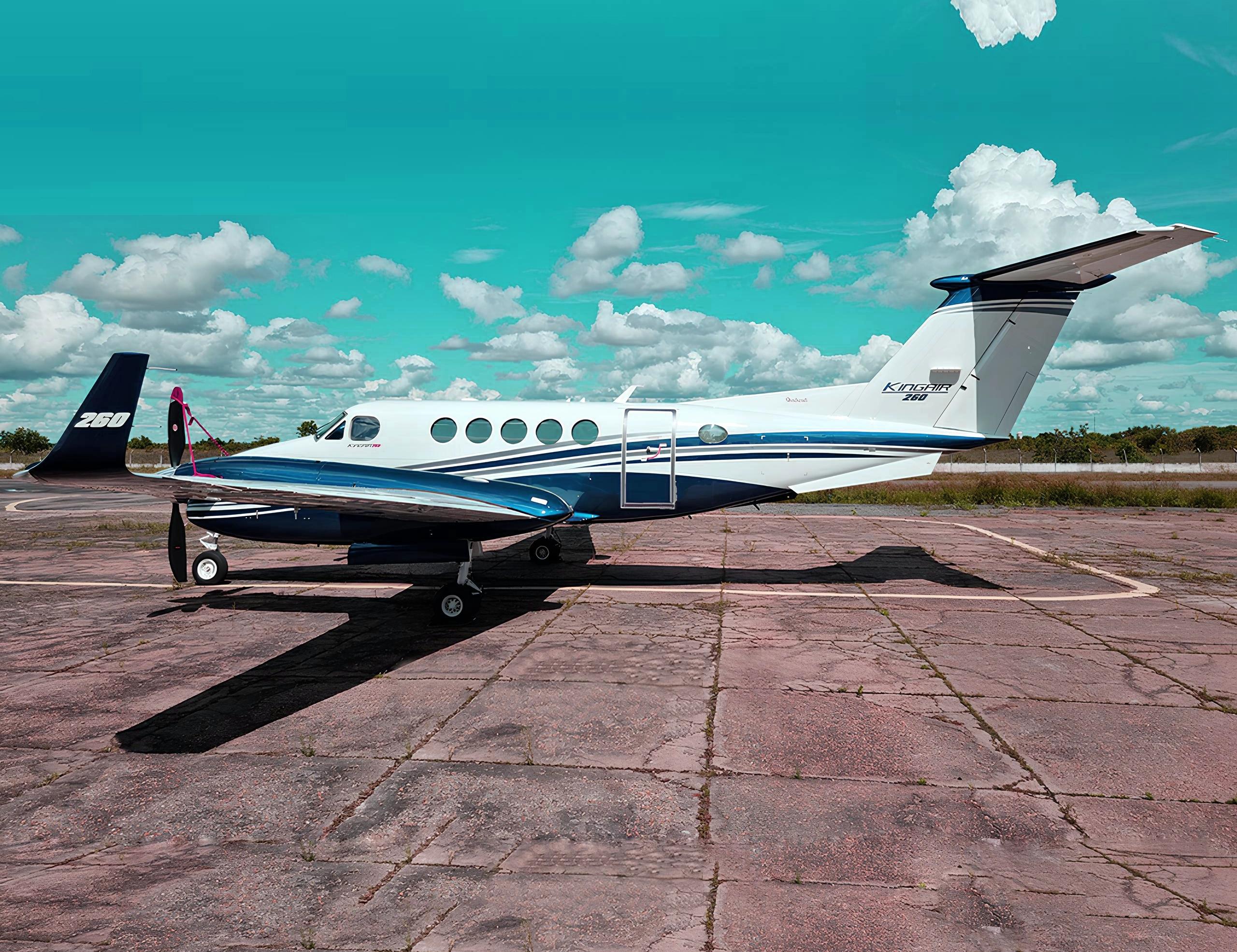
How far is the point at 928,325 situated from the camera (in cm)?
1245

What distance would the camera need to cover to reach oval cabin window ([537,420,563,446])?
12.4 meters

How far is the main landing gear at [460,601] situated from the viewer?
33.6ft

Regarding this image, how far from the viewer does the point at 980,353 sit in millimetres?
12133

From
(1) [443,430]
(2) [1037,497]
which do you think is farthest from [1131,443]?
(1) [443,430]

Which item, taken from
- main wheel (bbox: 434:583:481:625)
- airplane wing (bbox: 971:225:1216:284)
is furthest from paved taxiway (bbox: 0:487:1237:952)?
airplane wing (bbox: 971:225:1216:284)

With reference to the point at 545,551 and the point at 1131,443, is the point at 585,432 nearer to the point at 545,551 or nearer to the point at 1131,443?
the point at 545,551

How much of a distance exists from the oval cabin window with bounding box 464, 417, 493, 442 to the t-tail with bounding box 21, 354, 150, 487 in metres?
6.86

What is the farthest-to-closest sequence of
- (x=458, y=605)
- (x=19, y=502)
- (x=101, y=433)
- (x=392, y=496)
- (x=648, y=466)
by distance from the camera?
(x=19, y=502)
(x=648, y=466)
(x=458, y=605)
(x=392, y=496)
(x=101, y=433)

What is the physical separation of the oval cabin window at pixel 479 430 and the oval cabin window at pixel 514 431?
0.23 metres

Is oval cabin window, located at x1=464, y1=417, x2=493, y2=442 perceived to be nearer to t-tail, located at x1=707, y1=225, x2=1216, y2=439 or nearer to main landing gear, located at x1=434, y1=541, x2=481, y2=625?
main landing gear, located at x1=434, y1=541, x2=481, y2=625

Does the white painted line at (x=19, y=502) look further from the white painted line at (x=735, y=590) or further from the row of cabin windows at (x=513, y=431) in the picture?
the row of cabin windows at (x=513, y=431)

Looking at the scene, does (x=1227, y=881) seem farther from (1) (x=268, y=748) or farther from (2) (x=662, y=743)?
(1) (x=268, y=748)

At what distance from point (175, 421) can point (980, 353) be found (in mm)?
13480

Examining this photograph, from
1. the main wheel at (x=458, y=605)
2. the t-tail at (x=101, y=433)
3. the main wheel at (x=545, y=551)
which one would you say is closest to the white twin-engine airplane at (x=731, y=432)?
the main wheel at (x=458, y=605)
